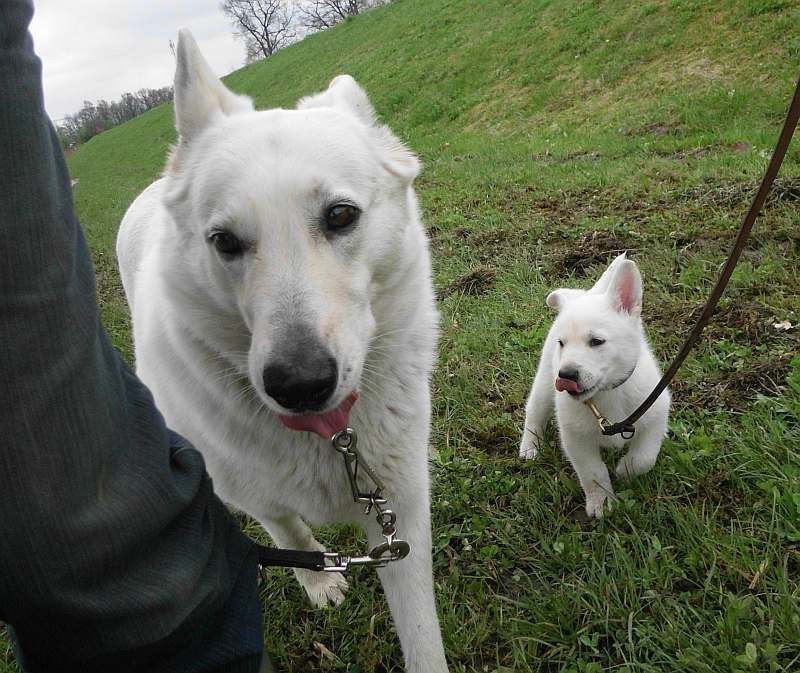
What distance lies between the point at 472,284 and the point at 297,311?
→ 3.21m

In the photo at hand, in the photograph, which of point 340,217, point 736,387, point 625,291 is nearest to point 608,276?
point 625,291

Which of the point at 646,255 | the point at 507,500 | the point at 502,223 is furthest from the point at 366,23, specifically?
the point at 507,500

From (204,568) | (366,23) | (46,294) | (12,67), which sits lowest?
(204,568)

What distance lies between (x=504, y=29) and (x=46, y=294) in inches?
577

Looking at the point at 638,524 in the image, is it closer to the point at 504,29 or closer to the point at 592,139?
the point at 592,139

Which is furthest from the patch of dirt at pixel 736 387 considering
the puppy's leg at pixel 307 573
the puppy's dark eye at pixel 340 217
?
the puppy's dark eye at pixel 340 217

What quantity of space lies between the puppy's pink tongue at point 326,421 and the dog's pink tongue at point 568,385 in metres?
0.92

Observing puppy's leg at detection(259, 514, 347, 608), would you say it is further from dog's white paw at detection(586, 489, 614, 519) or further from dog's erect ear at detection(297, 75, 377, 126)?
dog's erect ear at detection(297, 75, 377, 126)

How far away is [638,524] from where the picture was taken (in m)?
2.17

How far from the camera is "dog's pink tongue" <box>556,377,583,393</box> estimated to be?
2.29 meters

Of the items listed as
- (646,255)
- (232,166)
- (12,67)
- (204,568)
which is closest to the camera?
(12,67)

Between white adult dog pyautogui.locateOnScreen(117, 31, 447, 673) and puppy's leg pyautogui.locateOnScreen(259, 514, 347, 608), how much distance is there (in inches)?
1.1

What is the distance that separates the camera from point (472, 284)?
4578mm

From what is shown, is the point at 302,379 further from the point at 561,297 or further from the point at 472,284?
the point at 472,284
